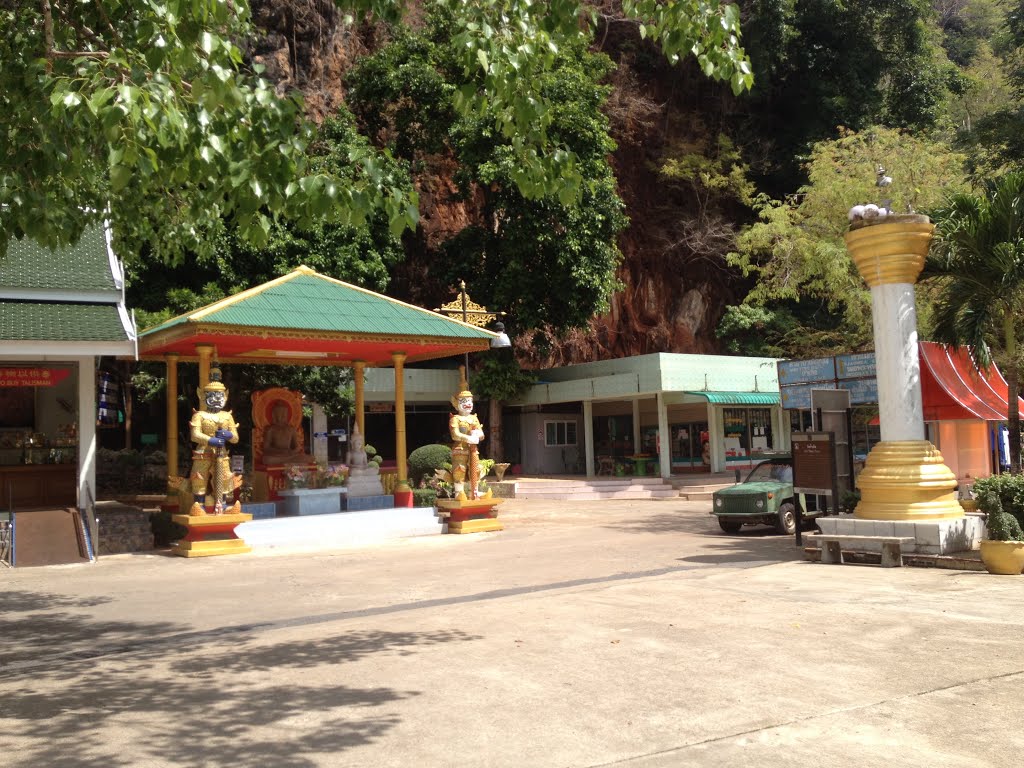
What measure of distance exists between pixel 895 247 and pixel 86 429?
13246mm

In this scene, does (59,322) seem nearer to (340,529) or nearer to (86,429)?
(86,429)

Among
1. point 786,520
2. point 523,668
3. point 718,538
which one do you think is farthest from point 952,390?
point 523,668

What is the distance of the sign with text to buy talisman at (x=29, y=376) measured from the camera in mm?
14938

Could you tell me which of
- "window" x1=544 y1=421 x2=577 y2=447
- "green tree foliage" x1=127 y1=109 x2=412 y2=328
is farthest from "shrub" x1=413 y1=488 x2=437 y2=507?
"window" x1=544 y1=421 x2=577 y2=447

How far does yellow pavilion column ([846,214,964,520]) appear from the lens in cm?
1140

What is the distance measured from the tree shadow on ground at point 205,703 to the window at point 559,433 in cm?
2792

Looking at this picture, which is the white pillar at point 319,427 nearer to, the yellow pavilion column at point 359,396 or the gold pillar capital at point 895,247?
the yellow pavilion column at point 359,396

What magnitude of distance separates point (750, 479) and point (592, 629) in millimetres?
10074

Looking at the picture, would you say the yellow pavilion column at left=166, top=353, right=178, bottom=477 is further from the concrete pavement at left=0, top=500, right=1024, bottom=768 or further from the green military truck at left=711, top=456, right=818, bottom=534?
the green military truck at left=711, top=456, right=818, bottom=534

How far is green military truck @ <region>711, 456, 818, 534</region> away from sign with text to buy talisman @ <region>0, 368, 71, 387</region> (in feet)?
37.9

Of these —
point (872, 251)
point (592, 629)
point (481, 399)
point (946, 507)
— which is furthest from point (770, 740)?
point (481, 399)

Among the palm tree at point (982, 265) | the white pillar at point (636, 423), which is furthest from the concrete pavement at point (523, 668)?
the white pillar at point (636, 423)

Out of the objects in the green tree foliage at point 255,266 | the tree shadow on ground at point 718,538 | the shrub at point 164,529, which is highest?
the green tree foliage at point 255,266

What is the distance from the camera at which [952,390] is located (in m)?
15.3
